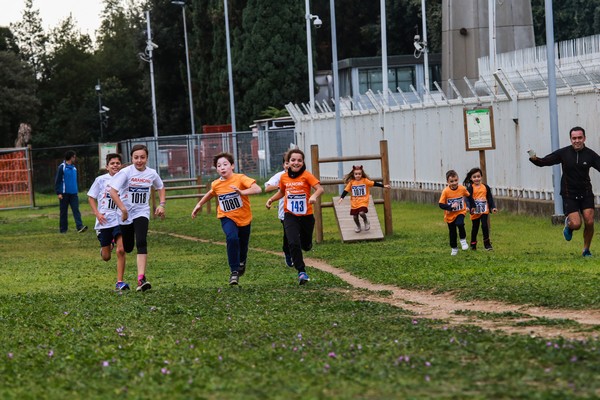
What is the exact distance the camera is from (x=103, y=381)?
9.02 metres

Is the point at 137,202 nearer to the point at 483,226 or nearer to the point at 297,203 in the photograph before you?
the point at 297,203

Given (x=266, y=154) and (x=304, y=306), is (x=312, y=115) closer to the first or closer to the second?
(x=266, y=154)

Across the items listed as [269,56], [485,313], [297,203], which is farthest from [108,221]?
[269,56]

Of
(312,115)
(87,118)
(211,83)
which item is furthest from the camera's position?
(87,118)

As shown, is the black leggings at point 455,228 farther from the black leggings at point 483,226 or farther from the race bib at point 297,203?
the race bib at point 297,203

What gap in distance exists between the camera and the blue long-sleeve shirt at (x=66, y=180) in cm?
3478

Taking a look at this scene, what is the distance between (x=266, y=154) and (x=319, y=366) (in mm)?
52780

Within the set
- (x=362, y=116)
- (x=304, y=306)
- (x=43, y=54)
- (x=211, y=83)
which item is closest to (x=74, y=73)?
(x=43, y=54)

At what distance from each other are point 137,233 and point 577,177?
6365mm

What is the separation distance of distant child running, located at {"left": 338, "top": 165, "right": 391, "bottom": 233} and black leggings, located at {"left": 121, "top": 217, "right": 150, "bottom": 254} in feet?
30.5

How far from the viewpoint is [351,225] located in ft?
85.7

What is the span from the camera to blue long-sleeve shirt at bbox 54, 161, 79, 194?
34781 mm

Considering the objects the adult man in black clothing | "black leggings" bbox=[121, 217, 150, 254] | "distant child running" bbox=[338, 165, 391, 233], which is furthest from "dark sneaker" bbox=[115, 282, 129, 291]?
"distant child running" bbox=[338, 165, 391, 233]

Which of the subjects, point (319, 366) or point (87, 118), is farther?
point (87, 118)
